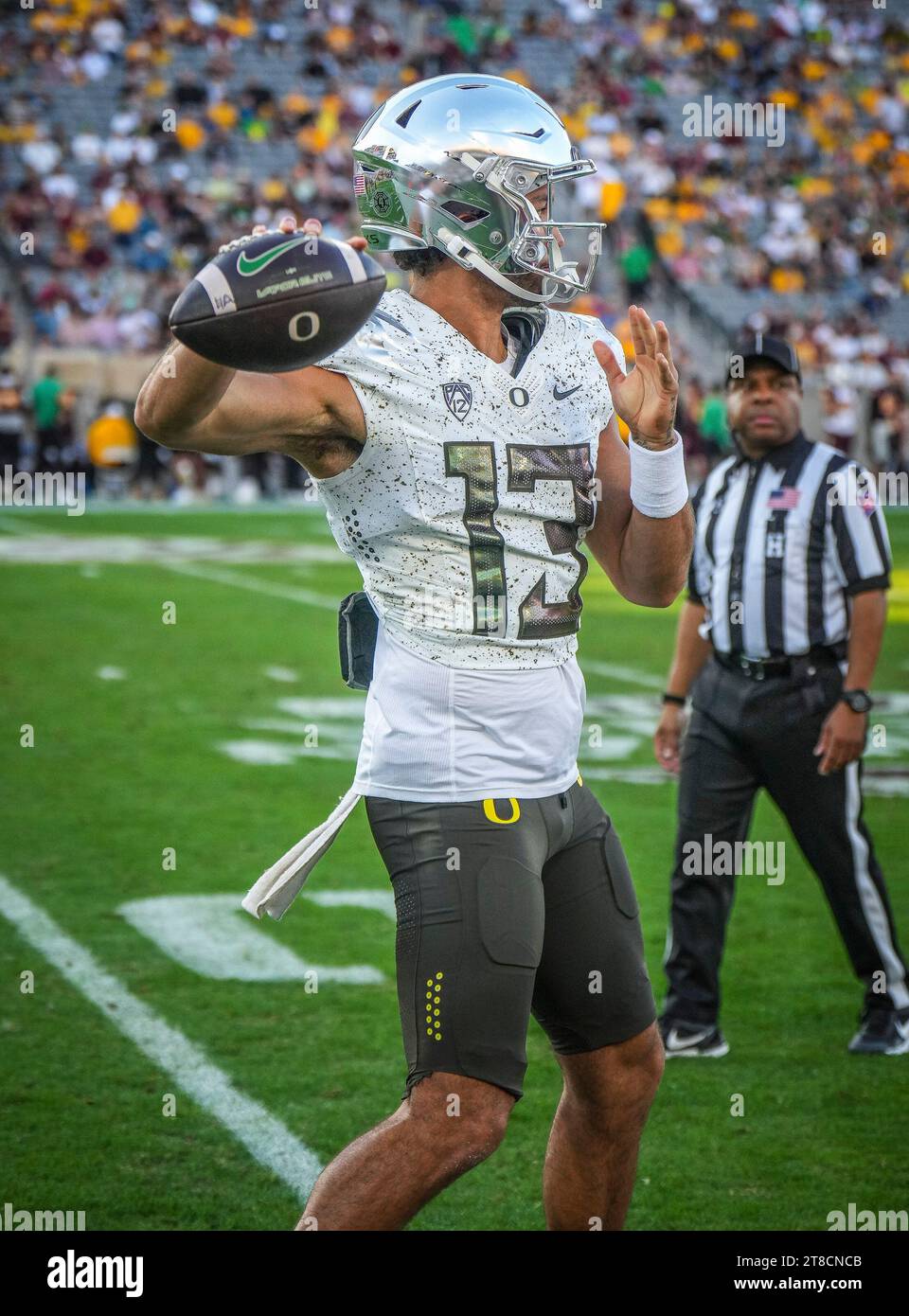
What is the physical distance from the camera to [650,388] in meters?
2.96

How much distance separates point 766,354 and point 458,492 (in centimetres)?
236

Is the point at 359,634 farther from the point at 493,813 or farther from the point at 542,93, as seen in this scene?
the point at 542,93

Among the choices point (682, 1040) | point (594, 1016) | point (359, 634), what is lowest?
point (682, 1040)

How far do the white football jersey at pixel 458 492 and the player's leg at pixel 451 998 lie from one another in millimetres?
304

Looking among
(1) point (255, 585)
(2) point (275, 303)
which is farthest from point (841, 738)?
(1) point (255, 585)

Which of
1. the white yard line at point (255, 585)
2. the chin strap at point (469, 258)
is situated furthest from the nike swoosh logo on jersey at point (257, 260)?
the white yard line at point (255, 585)

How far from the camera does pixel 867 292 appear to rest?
27000 millimetres

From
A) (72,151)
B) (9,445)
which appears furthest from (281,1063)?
(72,151)

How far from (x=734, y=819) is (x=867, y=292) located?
23.6 meters

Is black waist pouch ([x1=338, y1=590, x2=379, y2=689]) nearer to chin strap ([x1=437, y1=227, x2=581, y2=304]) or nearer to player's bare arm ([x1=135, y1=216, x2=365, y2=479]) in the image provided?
player's bare arm ([x1=135, y1=216, x2=365, y2=479])

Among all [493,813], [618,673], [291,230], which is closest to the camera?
[291,230]

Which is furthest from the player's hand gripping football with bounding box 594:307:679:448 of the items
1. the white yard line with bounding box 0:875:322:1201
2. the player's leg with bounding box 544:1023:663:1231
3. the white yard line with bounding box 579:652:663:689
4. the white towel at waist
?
the white yard line with bounding box 579:652:663:689

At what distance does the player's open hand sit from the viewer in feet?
15.5

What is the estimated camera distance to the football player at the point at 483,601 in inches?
105
